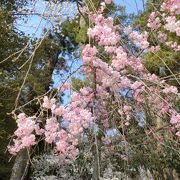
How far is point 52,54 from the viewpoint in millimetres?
11141

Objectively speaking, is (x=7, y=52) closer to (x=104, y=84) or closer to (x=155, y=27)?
(x=155, y=27)

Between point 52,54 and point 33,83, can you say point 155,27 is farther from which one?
point 52,54

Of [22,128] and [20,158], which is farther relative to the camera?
[20,158]

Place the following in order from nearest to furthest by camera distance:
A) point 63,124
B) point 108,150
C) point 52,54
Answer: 1. point 63,124
2. point 108,150
3. point 52,54

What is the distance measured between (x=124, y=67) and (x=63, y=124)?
740 mm

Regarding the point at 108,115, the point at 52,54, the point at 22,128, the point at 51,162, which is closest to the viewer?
the point at 22,128

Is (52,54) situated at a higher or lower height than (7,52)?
higher

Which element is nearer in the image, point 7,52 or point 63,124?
point 63,124

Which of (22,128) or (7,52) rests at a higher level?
(7,52)

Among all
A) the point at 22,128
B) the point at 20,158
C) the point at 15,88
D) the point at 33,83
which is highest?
the point at 33,83

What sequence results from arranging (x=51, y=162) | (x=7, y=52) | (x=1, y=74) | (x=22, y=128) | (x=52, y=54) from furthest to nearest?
(x=52, y=54) < (x=51, y=162) < (x=7, y=52) < (x=1, y=74) < (x=22, y=128)

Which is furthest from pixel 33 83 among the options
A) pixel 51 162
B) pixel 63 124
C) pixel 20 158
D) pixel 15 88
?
pixel 63 124

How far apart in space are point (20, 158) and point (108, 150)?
2.98m

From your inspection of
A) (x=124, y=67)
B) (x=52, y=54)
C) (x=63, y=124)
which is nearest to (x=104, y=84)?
(x=124, y=67)
